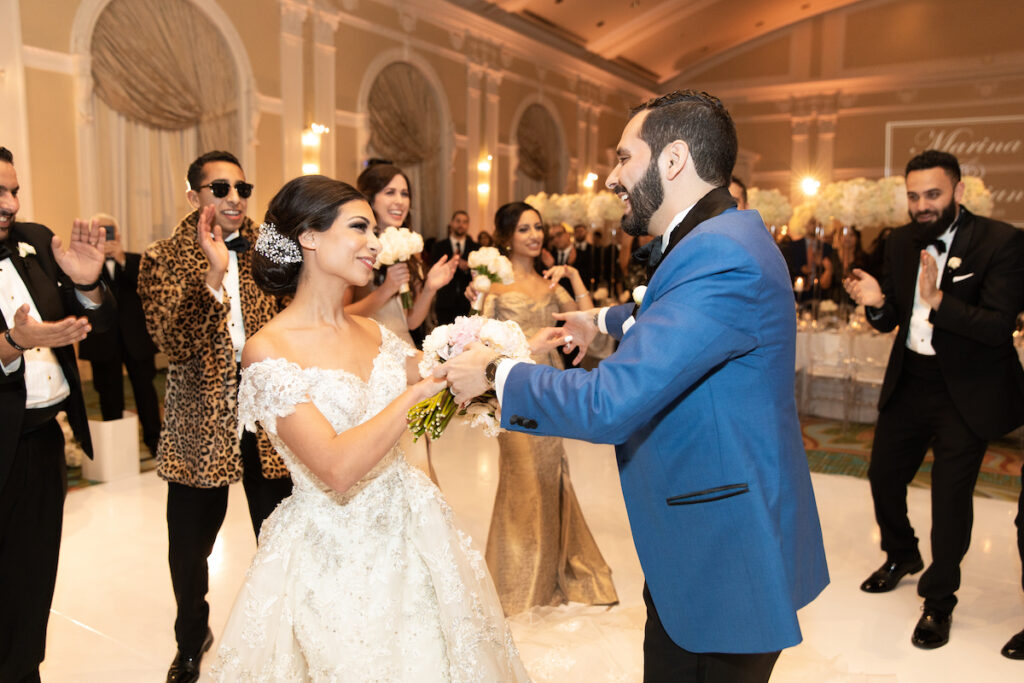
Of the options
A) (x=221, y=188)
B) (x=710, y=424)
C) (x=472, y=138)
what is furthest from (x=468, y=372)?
(x=472, y=138)

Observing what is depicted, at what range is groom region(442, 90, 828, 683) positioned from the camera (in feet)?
4.99

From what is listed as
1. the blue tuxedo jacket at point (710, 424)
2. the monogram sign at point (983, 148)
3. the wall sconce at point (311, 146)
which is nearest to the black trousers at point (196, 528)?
the blue tuxedo jacket at point (710, 424)

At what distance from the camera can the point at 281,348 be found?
6.73ft

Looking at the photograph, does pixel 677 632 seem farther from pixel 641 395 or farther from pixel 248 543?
pixel 248 543

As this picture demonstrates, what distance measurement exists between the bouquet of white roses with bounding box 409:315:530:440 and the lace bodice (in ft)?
0.66

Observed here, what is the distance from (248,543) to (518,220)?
2339 millimetres

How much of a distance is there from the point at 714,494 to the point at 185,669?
2234mm

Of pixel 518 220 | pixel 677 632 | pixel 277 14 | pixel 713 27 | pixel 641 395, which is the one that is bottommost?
pixel 677 632

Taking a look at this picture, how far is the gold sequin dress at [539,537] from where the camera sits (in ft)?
11.5

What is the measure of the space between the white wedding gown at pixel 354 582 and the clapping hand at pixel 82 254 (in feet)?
2.75

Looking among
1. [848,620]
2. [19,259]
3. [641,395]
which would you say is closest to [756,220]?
[641,395]

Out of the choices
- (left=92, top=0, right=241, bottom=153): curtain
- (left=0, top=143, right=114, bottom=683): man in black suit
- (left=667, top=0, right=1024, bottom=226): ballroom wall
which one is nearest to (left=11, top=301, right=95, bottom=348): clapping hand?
(left=0, top=143, right=114, bottom=683): man in black suit

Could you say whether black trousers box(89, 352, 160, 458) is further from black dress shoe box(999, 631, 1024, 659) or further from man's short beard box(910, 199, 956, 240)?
black dress shoe box(999, 631, 1024, 659)

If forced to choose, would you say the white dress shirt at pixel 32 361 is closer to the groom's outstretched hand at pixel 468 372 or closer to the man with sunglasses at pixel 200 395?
the man with sunglasses at pixel 200 395
